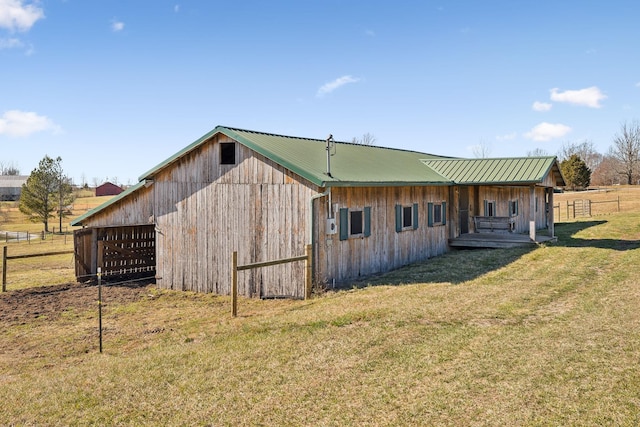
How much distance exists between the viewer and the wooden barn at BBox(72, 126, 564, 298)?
14.8 meters

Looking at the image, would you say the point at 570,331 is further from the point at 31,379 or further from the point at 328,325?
the point at 31,379

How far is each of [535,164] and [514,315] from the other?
13218mm

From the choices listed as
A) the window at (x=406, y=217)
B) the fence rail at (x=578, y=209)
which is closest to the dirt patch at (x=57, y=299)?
the window at (x=406, y=217)

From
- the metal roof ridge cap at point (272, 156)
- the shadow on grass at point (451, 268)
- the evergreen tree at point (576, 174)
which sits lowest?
the shadow on grass at point (451, 268)

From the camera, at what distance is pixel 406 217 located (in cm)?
1919

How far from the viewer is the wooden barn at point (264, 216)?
1476 cm

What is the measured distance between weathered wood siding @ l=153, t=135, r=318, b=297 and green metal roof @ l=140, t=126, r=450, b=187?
371 mm

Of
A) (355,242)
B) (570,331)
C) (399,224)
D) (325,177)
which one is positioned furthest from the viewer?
(399,224)

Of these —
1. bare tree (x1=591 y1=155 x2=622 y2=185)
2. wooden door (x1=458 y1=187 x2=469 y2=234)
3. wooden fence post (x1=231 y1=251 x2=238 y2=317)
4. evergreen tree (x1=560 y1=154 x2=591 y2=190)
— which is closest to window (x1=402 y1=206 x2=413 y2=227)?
wooden door (x1=458 y1=187 x2=469 y2=234)

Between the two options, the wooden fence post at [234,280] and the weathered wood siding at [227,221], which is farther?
the weathered wood siding at [227,221]

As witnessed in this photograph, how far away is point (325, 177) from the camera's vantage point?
14.4 metres

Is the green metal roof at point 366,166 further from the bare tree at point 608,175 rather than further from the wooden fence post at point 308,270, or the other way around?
the bare tree at point 608,175

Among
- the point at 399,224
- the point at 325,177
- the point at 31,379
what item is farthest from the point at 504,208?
the point at 31,379

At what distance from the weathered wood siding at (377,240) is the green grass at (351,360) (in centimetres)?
120
